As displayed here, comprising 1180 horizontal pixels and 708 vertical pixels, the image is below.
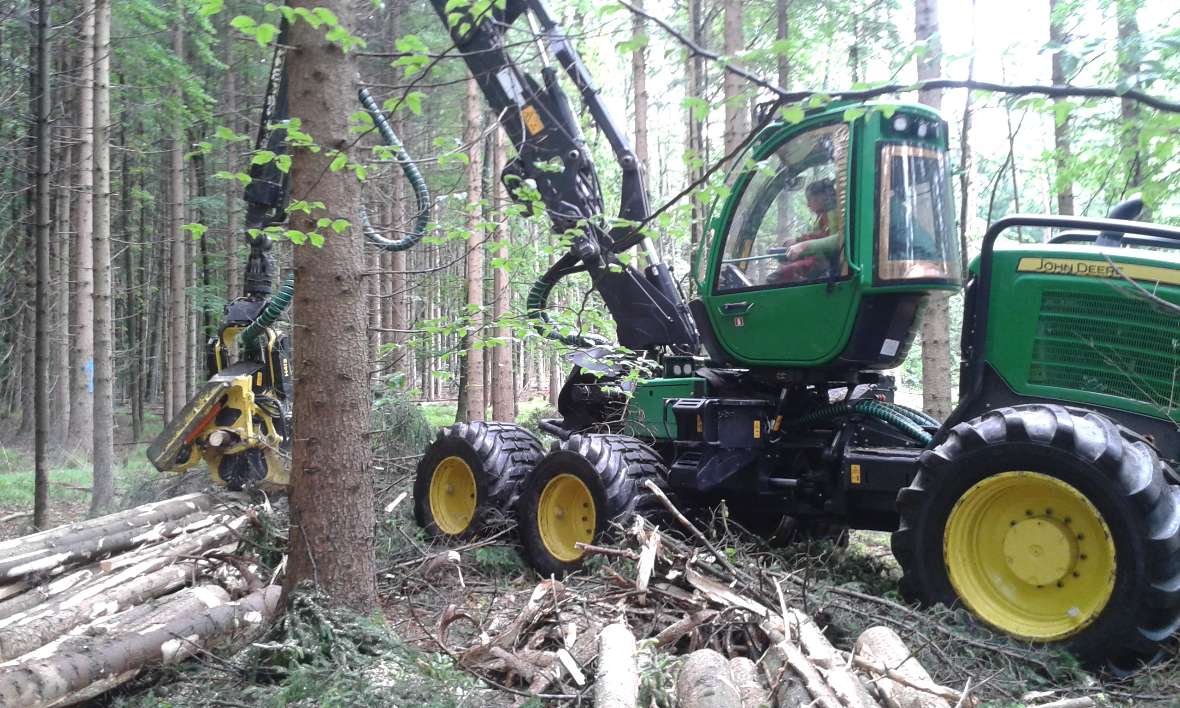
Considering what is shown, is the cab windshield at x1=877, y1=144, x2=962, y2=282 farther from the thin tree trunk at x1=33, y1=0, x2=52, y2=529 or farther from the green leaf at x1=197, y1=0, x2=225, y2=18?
the thin tree trunk at x1=33, y1=0, x2=52, y2=529

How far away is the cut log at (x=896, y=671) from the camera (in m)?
3.07

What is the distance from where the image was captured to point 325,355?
3.76m

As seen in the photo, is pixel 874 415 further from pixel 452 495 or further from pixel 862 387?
pixel 452 495

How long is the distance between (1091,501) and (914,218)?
1.95 metres

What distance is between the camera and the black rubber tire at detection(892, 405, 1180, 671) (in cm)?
351

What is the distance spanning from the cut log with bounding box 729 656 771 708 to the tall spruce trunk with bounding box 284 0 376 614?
5.55 ft

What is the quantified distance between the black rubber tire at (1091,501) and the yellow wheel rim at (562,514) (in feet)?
7.67

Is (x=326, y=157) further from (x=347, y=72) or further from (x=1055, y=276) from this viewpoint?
(x=1055, y=276)

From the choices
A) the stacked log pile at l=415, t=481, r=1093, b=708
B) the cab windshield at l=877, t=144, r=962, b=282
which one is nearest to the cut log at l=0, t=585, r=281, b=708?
the stacked log pile at l=415, t=481, r=1093, b=708

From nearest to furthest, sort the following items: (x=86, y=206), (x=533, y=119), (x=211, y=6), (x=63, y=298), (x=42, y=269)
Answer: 1. (x=211, y=6)
2. (x=533, y=119)
3. (x=42, y=269)
4. (x=86, y=206)
5. (x=63, y=298)

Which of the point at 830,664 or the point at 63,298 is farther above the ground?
the point at 63,298

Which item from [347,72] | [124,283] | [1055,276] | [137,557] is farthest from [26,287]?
[1055,276]

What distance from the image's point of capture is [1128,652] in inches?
140

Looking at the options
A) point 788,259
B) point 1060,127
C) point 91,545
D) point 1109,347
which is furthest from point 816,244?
point 91,545
